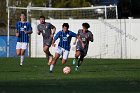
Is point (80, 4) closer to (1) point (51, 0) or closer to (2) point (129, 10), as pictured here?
(1) point (51, 0)

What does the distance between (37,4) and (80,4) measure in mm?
4443

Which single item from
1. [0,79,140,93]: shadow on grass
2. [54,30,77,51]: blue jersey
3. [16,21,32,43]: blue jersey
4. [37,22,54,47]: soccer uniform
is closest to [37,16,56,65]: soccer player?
[37,22,54,47]: soccer uniform

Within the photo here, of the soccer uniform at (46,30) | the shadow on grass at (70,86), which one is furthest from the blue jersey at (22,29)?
the shadow on grass at (70,86)

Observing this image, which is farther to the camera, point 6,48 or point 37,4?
point 37,4

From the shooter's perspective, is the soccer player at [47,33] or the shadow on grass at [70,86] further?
the soccer player at [47,33]

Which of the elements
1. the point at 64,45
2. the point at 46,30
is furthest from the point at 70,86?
the point at 46,30

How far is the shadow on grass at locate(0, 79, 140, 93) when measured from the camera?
1527 centimetres

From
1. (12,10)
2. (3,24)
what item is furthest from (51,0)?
(12,10)

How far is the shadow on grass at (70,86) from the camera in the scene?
15266 mm

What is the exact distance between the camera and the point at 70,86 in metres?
16.7

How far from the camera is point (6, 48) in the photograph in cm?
4319

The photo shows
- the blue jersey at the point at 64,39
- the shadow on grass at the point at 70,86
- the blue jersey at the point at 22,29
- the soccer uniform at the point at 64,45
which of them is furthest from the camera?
the blue jersey at the point at 22,29

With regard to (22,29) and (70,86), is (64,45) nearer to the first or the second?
(22,29)

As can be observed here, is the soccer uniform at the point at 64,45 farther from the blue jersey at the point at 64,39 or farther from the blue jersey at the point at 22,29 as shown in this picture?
the blue jersey at the point at 22,29
